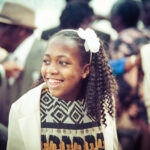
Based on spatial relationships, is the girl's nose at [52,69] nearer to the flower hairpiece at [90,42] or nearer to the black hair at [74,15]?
the flower hairpiece at [90,42]

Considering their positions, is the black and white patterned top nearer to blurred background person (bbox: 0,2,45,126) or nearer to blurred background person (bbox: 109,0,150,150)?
blurred background person (bbox: 0,2,45,126)

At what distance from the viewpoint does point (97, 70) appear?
1.02 metres

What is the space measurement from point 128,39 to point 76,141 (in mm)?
852

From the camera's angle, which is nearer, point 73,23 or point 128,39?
point 73,23

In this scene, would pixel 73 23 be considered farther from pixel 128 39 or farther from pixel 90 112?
pixel 90 112

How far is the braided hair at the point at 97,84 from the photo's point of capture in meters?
0.96

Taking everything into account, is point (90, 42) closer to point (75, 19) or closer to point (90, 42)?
point (90, 42)

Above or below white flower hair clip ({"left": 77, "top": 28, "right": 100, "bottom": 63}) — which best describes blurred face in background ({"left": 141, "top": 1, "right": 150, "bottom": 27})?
above

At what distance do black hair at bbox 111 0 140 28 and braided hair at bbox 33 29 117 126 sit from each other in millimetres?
889

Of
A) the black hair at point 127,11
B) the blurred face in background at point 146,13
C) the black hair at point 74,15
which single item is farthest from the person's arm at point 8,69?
the blurred face in background at point 146,13

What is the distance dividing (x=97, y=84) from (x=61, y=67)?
175 millimetres

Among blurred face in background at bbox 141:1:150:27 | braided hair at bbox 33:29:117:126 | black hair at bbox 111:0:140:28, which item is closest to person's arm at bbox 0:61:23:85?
braided hair at bbox 33:29:117:126

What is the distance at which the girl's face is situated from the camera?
898 millimetres

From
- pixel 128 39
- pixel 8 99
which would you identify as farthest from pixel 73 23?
pixel 8 99
